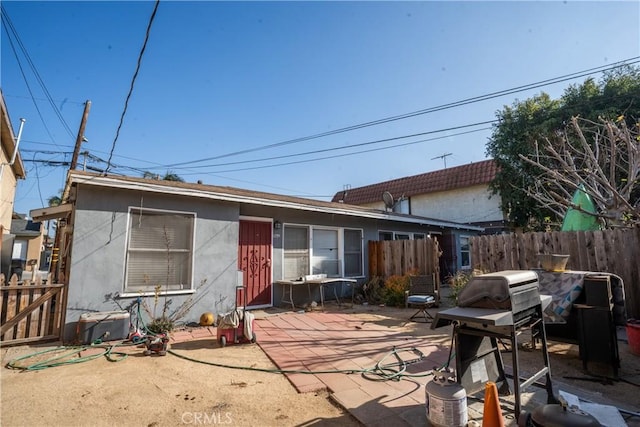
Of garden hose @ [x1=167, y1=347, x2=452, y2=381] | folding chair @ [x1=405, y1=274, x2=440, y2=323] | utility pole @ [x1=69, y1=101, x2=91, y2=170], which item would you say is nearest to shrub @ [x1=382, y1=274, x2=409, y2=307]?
folding chair @ [x1=405, y1=274, x2=440, y2=323]

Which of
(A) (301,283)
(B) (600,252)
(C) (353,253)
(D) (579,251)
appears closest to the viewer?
(B) (600,252)

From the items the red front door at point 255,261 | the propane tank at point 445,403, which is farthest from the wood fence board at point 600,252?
the red front door at point 255,261

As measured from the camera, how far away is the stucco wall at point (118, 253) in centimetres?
493

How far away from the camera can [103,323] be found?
186 inches

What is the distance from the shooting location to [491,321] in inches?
81.9

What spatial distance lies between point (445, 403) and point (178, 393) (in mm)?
2533

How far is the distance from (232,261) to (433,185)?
14618 millimetres

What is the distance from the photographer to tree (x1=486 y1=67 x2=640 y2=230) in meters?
10.7

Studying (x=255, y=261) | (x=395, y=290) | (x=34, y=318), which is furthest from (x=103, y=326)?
(x=395, y=290)

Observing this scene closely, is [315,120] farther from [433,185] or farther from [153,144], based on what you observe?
[433,185]

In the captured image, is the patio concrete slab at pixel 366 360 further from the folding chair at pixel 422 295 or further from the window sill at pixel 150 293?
the window sill at pixel 150 293

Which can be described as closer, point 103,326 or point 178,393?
point 178,393

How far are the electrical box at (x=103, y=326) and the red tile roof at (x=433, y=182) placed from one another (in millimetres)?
16384

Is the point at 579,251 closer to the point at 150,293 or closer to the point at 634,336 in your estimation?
the point at 634,336
